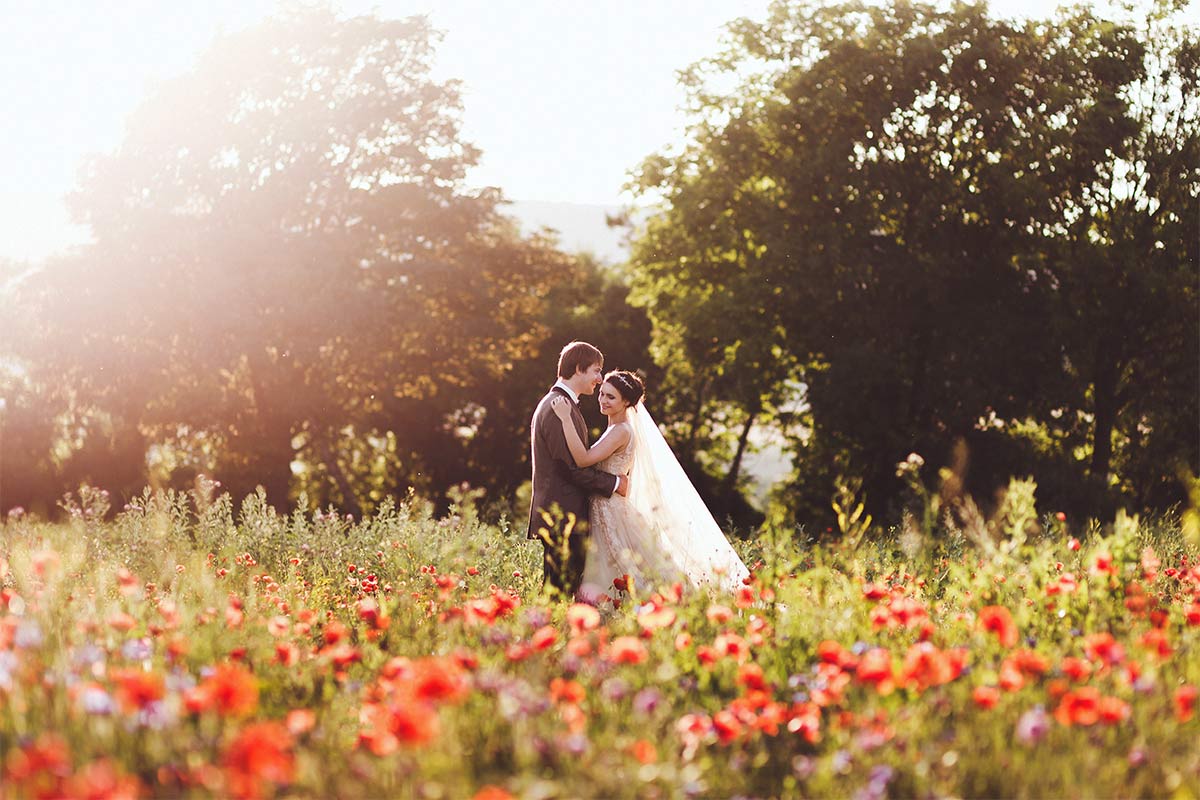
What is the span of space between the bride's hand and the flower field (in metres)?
1.51

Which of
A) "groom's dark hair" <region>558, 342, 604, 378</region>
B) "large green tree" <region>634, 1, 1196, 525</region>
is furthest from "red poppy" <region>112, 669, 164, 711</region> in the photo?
"large green tree" <region>634, 1, 1196, 525</region>

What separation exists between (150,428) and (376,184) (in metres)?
7.69

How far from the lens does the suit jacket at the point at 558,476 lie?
7355mm

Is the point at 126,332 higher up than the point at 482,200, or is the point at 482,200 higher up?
the point at 482,200

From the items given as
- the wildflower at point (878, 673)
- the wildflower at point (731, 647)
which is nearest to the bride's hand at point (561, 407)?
the wildflower at point (731, 647)

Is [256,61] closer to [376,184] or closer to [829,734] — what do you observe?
[376,184]

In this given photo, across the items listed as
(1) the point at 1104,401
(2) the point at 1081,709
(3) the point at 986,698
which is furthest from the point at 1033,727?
(1) the point at 1104,401

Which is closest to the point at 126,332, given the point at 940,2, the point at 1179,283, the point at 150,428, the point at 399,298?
the point at 150,428

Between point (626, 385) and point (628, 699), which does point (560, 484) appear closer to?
point (626, 385)

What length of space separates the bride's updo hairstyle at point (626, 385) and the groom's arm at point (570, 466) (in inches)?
20.2

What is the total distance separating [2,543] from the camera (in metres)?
10.8

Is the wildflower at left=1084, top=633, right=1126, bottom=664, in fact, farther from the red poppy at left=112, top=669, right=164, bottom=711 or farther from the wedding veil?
the wedding veil

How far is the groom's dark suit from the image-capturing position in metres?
7.35

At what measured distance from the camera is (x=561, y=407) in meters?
7.22
